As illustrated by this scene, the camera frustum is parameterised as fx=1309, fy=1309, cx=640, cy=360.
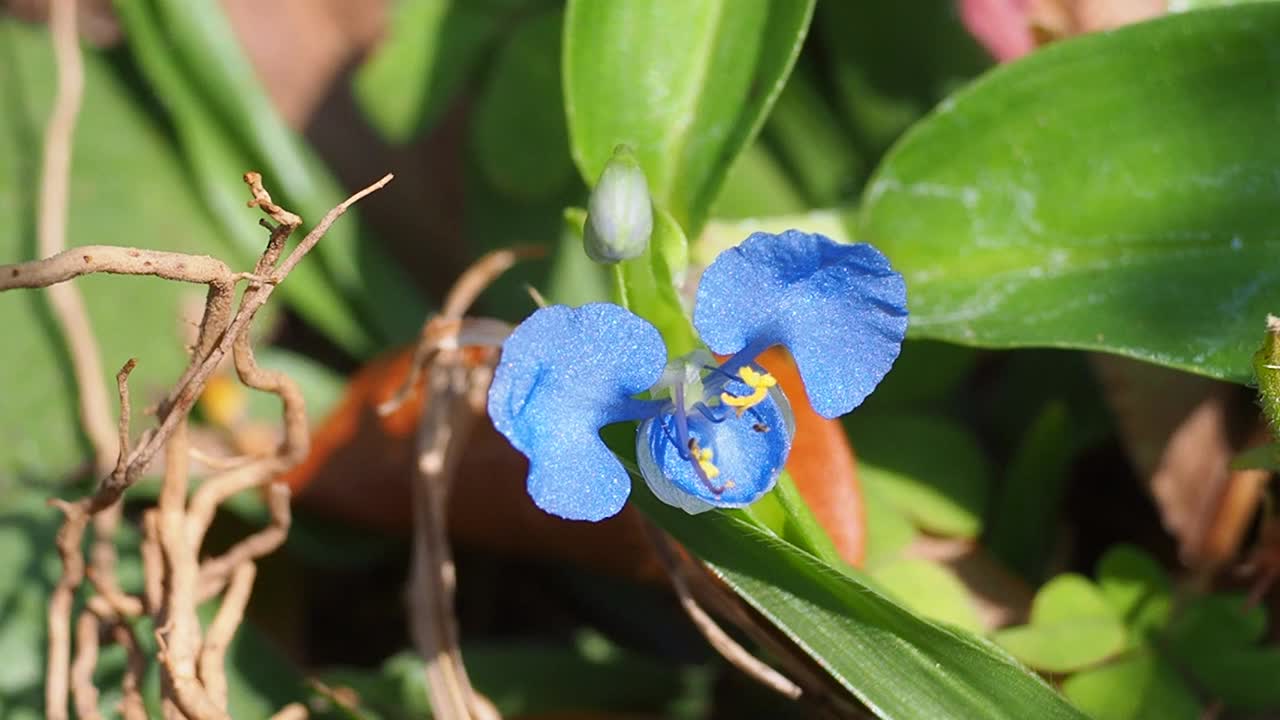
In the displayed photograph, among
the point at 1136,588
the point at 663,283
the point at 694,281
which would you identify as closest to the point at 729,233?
the point at 694,281

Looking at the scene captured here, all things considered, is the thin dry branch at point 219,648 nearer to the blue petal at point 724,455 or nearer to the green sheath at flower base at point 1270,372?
the blue petal at point 724,455

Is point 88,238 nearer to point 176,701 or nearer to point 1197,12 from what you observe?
point 176,701

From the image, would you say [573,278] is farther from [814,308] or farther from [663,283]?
[814,308]

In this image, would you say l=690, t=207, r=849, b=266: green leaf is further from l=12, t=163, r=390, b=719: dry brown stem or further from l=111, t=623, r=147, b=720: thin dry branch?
l=111, t=623, r=147, b=720: thin dry branch

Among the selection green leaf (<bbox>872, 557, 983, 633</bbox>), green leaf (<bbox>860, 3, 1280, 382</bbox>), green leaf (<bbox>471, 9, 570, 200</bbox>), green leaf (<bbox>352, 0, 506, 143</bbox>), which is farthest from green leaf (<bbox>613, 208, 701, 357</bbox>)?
green leaf (<bbox>352, 0, 506, 143</bbox>)

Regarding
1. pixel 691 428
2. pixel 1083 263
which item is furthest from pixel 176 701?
pixel 1083 263

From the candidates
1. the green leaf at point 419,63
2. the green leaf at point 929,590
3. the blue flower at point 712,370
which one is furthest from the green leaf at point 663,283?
the green leaf at point 419,63
